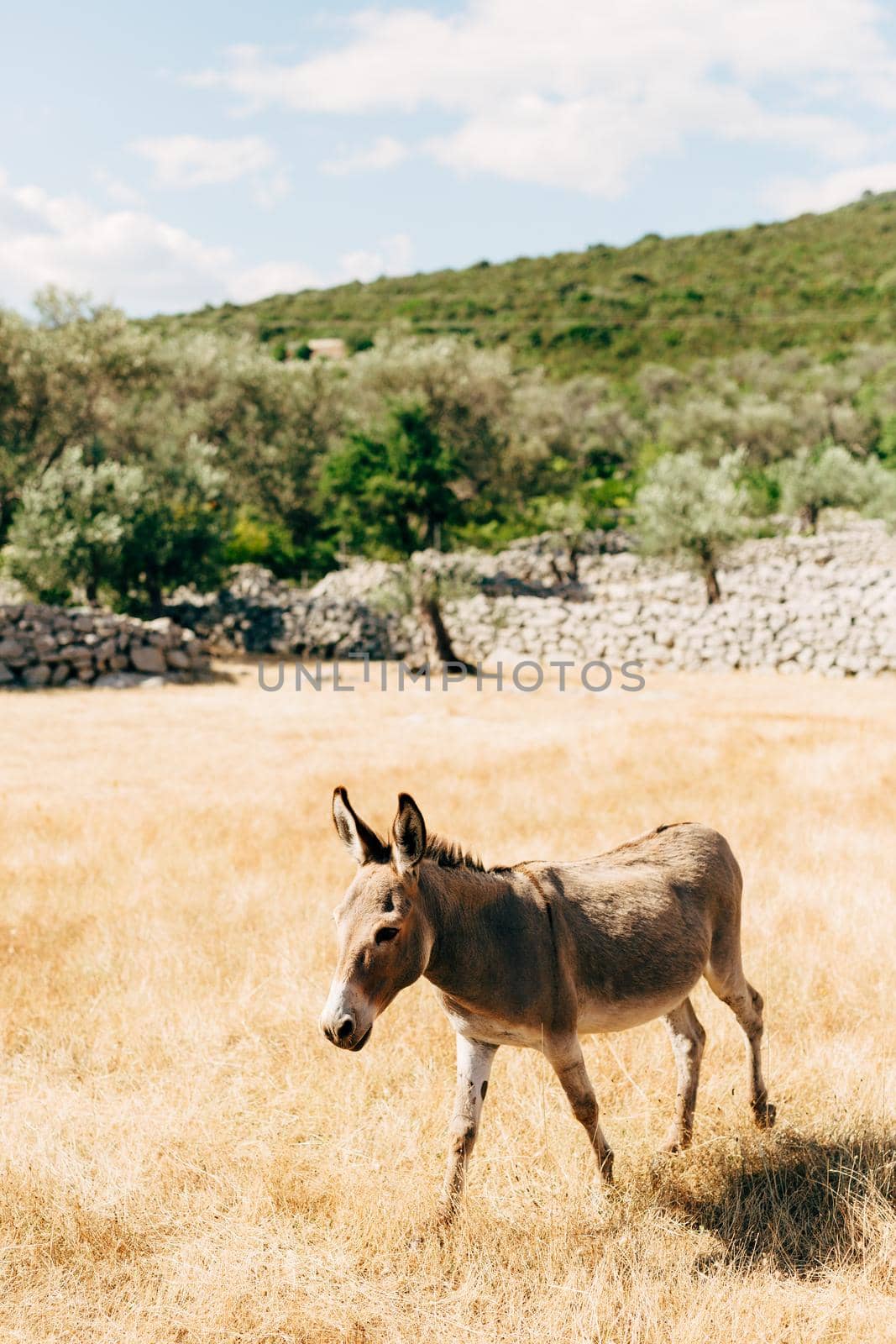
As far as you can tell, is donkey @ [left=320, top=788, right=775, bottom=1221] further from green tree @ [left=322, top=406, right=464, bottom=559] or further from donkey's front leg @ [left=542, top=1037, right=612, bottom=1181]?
green tree @ [left=322, top=406, right=464, bottom=559]

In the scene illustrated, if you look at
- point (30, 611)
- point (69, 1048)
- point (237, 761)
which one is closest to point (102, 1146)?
point (69, 1048)

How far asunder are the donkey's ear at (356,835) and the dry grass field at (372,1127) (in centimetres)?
171

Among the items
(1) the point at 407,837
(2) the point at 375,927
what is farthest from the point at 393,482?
(2) the point at 375,927

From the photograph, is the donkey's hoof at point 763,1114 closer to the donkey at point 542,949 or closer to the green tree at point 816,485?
the donkey at point 542,949

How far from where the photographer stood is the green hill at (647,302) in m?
100

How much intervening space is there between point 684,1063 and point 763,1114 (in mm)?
499

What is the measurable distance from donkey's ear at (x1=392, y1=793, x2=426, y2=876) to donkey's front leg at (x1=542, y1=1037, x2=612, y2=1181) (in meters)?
1.07

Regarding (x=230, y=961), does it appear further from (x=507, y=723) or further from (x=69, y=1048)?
(x=507, y=723)

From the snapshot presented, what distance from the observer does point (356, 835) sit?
10.8ft

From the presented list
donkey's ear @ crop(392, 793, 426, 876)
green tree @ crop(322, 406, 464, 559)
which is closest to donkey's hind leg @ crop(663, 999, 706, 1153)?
donkey's ear @ crop(392, 793, 426, 876)

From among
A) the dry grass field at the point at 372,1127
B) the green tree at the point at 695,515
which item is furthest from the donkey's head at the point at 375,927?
the green tree at the point at 695,515

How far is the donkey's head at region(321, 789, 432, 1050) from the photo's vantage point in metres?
2.99

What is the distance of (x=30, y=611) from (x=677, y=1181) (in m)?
24.0

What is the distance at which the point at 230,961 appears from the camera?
6.55m
